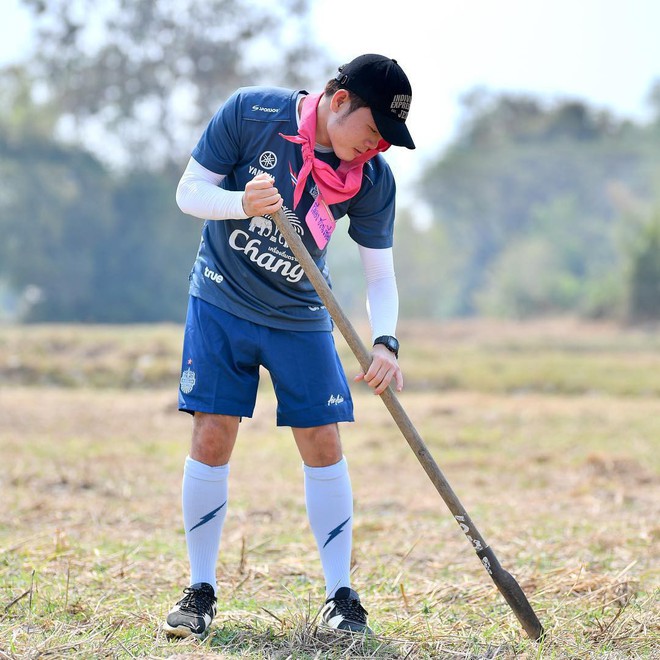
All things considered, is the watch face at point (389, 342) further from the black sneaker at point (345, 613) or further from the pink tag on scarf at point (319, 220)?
the black sneaker at point (345, 613)

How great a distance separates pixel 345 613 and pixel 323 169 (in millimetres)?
1484

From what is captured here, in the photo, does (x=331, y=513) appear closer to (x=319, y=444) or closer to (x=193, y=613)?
(x=319, y=444)

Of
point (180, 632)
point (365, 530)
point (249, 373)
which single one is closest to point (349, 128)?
point (249, 373)

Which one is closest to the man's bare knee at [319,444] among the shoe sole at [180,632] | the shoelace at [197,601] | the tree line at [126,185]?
the shoelace at [197,601]

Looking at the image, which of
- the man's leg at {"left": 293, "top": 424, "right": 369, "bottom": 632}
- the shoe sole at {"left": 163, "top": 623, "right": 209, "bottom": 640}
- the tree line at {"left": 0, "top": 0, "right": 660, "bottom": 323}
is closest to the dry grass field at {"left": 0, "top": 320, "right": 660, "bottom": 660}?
the shoe sole at {"left": 163, "top": 623, "right": 209, "bottom": 640}

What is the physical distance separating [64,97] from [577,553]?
3610 centimetres

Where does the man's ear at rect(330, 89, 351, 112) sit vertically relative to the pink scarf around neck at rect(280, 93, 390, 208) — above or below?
above

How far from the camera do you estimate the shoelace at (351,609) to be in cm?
349

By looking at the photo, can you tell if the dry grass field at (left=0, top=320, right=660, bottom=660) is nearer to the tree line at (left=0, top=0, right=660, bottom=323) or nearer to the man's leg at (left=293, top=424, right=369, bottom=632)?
the man's leg at (left=293, top=424, right=369, bottom=632)

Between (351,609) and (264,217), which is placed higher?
(264,217)

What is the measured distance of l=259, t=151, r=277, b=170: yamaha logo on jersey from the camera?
3516 mm

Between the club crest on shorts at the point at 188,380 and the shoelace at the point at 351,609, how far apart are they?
879mm

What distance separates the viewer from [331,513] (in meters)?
3.66

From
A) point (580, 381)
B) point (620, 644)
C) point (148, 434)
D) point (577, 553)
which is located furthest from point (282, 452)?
point (580, 381)
